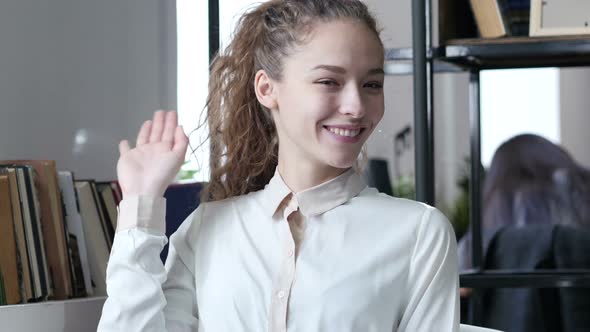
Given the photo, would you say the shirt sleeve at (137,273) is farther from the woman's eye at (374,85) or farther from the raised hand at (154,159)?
the woman's eye at (374,85)

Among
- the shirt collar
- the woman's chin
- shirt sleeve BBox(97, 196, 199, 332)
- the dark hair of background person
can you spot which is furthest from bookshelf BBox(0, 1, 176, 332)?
the dark hair of background person

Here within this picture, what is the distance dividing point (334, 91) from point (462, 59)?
98cm

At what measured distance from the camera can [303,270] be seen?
1291 mm

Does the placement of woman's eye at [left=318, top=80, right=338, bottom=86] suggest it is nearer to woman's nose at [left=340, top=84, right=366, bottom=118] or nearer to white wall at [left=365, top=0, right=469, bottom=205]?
woman's nose at [left=340, top=84, right=366, bottom=118]

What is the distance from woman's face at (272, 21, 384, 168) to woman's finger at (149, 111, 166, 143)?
0.59ft

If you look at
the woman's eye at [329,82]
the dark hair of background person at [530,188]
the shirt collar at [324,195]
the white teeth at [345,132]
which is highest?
the woman's eye at [329,82]

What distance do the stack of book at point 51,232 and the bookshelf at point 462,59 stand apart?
65 centimetres

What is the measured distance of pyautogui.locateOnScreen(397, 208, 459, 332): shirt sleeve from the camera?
4.15 ft

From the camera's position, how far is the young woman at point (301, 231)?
127 cm

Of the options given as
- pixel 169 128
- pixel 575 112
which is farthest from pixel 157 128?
pixel 575 112

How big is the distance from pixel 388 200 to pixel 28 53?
2.84 ft

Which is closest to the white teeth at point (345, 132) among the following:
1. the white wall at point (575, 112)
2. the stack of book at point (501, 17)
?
the stack of book at point (501, 17)

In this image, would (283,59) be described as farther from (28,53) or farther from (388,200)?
(28,53)

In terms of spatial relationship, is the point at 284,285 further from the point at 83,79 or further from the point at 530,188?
the point at 530,188
